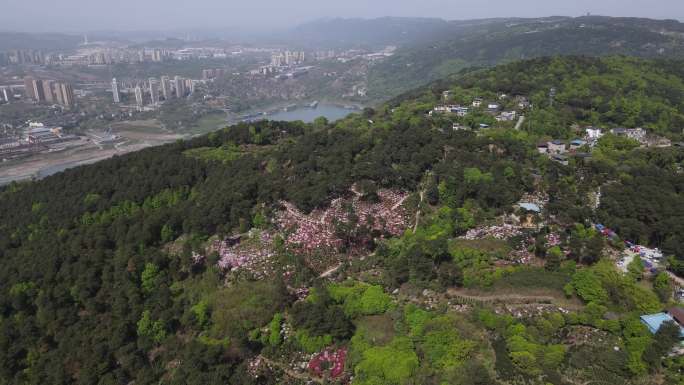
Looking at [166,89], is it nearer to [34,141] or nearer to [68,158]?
[34,141]

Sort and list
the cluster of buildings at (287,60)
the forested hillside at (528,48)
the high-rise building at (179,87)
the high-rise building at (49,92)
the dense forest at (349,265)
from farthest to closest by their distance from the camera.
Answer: the cluster of buildings at (287,60), the high-rise building at (179,87), the high-rise building at (49,92), the forested hillside at (528,48), the dense forest at (349,265)

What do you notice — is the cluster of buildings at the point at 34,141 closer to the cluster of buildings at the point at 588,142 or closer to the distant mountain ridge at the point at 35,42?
the cluster of buildings at the point at 588,142

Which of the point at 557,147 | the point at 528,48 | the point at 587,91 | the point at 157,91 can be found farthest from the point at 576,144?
the point at 157,91

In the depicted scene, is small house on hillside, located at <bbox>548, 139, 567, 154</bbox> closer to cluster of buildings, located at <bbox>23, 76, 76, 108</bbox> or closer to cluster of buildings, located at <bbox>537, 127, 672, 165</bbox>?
cluster of buildings, located at <bbox>537, 127, 672, 165</bbox>

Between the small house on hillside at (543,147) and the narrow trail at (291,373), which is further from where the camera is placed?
the small house on hillside at (543,147)

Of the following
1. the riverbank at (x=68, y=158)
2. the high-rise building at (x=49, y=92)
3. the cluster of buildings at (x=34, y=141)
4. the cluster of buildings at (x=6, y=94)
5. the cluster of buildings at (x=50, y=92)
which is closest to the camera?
the riverbank at (x=68, y=158)

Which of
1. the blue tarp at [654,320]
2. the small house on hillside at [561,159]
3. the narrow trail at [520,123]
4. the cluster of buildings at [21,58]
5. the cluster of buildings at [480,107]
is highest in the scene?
the cluster of buildings at [21,58]

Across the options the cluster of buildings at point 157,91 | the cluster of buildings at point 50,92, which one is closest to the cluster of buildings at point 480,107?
the cluster of buildings at point 157,91

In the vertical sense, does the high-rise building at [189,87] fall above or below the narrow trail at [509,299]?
below
